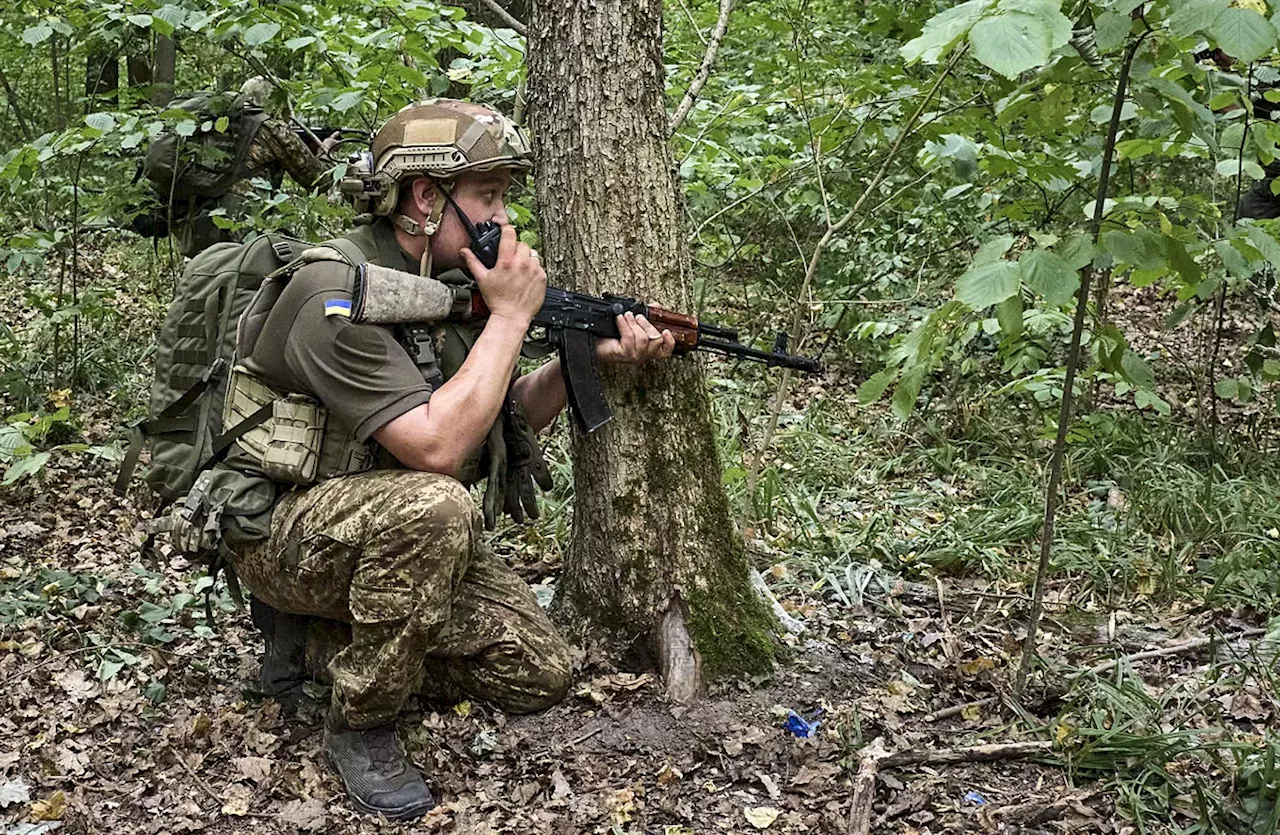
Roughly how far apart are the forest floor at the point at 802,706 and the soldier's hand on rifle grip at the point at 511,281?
1.22 meters

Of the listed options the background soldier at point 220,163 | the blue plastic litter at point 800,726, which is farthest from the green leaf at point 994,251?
the background soldier at point 220,163

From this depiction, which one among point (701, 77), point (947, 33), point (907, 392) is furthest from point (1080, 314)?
point (701, 77)

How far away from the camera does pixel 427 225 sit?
124 inches

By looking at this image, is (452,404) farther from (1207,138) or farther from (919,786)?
(1207,138)

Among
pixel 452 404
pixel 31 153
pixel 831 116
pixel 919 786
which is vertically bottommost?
pixel 919 786

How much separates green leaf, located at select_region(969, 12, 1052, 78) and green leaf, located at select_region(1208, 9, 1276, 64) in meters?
0.39

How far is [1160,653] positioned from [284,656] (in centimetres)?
Result: 289

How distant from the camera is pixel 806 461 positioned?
552 cm

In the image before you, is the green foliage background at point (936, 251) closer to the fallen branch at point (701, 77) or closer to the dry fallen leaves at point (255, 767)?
the fallen branch at point (701, 77)

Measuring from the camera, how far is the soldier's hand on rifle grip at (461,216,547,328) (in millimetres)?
3057

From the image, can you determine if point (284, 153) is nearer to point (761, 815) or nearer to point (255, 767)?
point (255, 767)

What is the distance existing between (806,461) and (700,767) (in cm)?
269

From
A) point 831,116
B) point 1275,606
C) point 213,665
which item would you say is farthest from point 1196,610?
point 213,665

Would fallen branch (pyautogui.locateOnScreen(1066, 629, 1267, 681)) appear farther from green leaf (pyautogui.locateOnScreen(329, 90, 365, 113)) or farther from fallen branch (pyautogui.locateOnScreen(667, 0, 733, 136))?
green leaf (pyautogui.locateOnScreen(329, 90, 365, 113))
